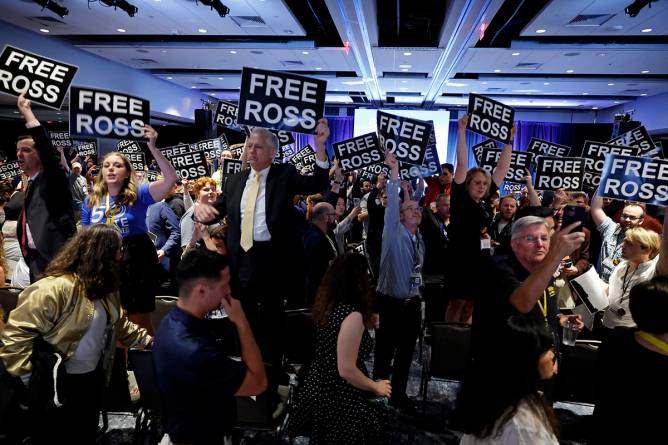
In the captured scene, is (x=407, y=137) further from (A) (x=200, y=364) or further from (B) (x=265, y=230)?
(A) (x=200, y=364)

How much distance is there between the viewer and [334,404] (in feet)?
9.30

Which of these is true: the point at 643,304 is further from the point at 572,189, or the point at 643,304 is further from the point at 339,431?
the point at 572,189

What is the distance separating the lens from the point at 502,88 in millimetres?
18703

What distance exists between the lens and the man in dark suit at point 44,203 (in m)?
3.51

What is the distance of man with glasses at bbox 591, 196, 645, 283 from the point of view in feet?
15.8

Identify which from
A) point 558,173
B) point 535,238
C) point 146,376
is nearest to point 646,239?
point 535,238

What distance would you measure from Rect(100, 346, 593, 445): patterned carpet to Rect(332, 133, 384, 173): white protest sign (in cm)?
385

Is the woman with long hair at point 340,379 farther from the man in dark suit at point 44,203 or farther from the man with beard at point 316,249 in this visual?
the man with beard at point 316,249

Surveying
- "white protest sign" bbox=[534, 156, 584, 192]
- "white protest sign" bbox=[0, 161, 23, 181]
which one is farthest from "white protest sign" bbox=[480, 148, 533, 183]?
"white protest sign" bbox=[0, 161, 23, 181]

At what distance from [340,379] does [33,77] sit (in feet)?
11.2

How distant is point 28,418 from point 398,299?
259 cm

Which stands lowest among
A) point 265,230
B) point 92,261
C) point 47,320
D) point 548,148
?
point 47,320

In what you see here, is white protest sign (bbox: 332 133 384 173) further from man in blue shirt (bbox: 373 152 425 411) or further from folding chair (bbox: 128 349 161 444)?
folding chair (bbox: 128 349 161 444)

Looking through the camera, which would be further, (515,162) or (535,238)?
(515,162)
